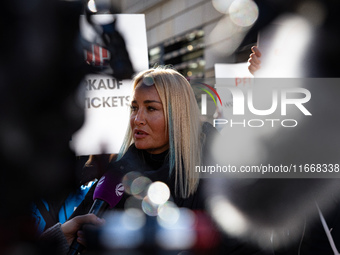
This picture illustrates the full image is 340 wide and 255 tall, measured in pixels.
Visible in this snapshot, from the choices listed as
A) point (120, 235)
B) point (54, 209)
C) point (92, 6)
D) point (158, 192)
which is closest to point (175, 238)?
point (120, 235)

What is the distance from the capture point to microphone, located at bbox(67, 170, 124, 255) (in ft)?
6.80

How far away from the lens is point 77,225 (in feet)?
6.55

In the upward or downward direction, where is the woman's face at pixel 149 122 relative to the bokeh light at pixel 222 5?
→ downward

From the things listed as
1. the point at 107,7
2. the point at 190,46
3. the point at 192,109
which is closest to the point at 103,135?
the point at 192,109

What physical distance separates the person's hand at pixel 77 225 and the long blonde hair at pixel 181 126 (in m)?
0.47

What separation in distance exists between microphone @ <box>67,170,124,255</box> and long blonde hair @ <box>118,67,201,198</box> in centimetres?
27

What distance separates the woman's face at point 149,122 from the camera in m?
2.32

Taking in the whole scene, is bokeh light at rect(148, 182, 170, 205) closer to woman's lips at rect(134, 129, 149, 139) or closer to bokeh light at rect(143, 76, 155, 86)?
woman's lips at rect(134, 129, 149, 139)

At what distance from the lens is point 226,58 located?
3797mm

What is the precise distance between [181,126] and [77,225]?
0.69 metres

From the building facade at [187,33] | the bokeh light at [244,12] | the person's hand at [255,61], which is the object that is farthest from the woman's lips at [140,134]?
the building facade at [187,33]

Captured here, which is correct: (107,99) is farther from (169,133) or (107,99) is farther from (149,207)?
(149,207)

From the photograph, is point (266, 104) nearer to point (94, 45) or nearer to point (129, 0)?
point (94, 45)

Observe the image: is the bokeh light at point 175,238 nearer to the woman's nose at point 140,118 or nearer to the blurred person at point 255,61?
the woman's nose at point 140,118
